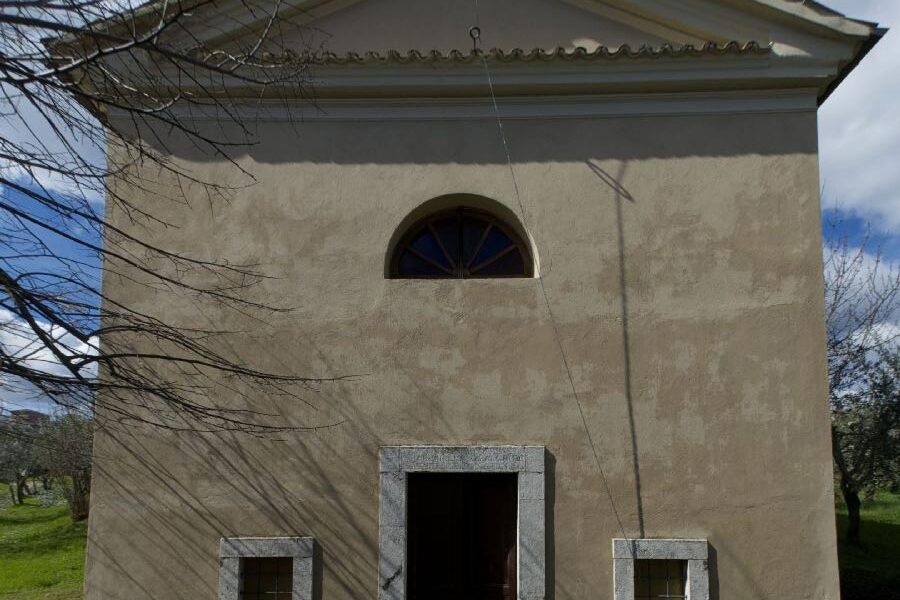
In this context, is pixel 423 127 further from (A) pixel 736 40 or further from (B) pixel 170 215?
(A) pixel 736 40

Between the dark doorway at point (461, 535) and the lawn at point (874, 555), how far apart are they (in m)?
5.82

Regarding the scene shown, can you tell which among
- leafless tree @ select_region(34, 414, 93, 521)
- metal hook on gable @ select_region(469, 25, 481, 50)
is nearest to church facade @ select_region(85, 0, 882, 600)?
metal hook on gable @ select_region(469, 25, 481, 50)

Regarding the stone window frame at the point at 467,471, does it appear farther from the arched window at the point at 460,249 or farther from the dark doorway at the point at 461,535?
the arched window at the point at 460,249

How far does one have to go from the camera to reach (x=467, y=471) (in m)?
6.32

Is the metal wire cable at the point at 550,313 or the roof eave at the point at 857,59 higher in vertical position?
the roof eave at the point at 857,59

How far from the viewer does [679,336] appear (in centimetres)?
646

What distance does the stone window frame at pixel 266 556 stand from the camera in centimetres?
625

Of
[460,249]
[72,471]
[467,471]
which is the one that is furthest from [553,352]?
[72,471]

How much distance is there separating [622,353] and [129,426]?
3.90m

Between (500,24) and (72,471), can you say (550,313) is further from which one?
(72,471)

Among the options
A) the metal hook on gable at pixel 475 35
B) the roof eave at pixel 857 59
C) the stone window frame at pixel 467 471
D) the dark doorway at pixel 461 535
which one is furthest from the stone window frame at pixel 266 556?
the roof eave at pixel 857 59

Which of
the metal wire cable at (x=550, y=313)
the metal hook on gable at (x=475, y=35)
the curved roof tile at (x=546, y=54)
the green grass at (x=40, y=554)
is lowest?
the green grass at (x=40, y=554)

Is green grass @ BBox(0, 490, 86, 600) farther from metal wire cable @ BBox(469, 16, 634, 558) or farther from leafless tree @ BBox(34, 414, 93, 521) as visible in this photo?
metal wire cable @ BBox(469, 16, 634, 558)

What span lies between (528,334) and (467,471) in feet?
3.78
